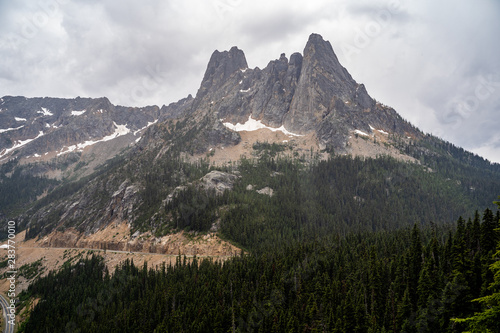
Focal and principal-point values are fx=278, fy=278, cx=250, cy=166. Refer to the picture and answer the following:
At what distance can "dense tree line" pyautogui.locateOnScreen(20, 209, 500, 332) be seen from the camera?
51375 mm

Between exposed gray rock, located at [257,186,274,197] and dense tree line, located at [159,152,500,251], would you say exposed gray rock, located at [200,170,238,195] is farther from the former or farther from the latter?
exposed gray rock, located at [257,186,274,197]

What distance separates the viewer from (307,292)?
75.7 metres

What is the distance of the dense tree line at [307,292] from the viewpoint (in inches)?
2023

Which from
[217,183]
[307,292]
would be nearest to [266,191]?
[217,183]

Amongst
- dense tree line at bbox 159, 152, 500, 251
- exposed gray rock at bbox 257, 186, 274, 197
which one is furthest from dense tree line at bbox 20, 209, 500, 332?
exposed gray rock at bbox 257, 186, 274, 197

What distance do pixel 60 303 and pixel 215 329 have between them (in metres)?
77.8

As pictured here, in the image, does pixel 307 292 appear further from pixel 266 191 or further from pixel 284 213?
pixel 266 191

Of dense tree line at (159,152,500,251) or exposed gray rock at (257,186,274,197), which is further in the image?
exposed gray rock at (257,186,274,197)

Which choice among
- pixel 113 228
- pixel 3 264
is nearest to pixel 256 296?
pixel 113 228

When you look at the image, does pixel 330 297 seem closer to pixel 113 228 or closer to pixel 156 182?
pixel 113 228

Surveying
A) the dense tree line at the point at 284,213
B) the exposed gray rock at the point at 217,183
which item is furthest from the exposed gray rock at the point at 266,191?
the exposed gray rock at the point at 217,183

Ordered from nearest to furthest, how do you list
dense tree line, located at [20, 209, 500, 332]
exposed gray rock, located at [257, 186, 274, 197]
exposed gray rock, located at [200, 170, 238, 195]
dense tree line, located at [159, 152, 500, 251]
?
dense tree line, located at [20, 209, 500, 332]
dense tree line, located at [159, 152, 500, 251]
exposed gray rock, located at [200, 170, 238, 195]
exposed gray rock, located at [257, 186, 274, 197]

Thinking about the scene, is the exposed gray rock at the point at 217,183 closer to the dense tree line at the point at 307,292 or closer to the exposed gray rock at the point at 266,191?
the exposed gray rock at the point at 266,191

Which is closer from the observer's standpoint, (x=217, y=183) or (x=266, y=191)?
(x=217, y=183)
